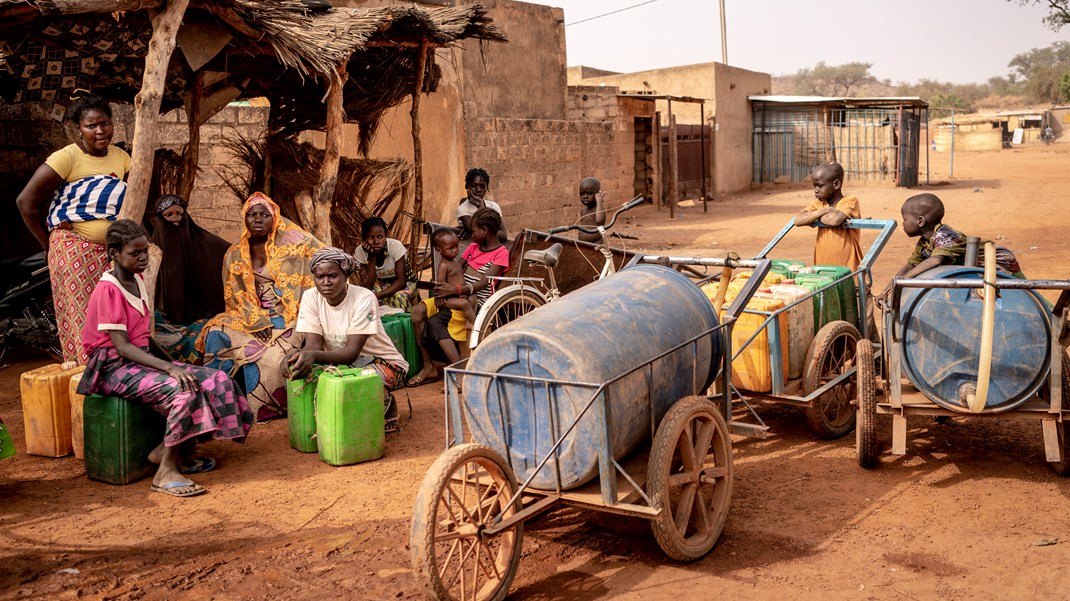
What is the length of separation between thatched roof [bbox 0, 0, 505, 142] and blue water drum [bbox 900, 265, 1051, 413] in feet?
13.7

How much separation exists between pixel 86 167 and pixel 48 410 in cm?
151

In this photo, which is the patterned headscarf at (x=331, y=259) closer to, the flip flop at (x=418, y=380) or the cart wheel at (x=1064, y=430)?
the flip flop at (x=418, y=380)

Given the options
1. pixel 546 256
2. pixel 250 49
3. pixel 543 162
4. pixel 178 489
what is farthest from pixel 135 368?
pixel 543 162

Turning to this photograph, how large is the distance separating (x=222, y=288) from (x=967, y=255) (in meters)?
4.95

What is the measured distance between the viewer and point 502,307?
6.82m

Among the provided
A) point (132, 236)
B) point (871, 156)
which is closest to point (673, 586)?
point (132, 236)

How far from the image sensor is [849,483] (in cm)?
491

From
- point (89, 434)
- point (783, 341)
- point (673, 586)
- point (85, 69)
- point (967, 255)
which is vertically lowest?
point (673, 586)

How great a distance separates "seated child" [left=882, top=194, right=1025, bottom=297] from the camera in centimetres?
542

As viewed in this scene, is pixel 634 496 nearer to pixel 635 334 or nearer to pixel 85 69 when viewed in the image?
pixel 635 334

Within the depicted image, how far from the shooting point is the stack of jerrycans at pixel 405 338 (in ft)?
23.8

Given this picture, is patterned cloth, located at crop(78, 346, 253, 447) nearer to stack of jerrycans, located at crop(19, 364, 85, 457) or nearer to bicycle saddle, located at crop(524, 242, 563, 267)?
stack of jerrycans, located at crop(19, 364, 85, 457)

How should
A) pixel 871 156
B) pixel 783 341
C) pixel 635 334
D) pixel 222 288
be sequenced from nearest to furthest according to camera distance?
pixel 635 334 → pixel 783 341 → pixel 222 288 → pixel 871 156

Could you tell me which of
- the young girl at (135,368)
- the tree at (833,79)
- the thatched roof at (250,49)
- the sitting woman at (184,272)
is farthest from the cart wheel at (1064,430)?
the tree at (833,79)
